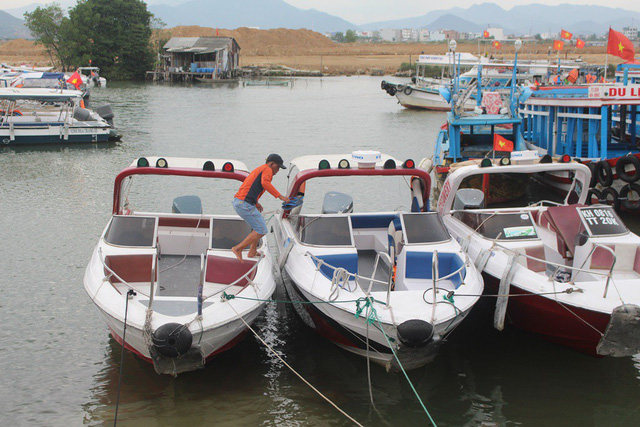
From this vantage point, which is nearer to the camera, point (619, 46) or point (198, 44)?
point (619, 46)

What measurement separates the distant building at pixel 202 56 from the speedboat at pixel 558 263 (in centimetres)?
6276

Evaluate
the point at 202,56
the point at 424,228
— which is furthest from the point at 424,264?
the point at 202,56

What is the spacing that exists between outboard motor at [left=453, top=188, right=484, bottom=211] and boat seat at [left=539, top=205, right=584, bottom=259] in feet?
4.20

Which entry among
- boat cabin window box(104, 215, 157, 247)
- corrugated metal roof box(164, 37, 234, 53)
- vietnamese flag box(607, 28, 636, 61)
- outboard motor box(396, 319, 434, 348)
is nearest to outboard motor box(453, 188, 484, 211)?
outboard motor box(396, 319, 434, 348)

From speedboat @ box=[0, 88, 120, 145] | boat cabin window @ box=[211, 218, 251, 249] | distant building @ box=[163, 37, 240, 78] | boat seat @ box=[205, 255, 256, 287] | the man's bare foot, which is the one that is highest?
distant building @ box=[163, 37, 240, 78]

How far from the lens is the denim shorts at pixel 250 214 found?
30.4ft

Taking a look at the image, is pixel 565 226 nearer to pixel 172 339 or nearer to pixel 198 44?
pixel 172 339

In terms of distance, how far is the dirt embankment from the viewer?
304 feet

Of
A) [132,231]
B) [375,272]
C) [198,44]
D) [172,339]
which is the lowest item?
[172,339]

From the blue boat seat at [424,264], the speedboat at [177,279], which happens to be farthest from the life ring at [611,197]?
the speedboat at [177,279]

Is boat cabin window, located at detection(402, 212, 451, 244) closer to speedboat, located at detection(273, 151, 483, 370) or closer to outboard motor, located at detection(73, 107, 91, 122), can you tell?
speedboat, located at detection(273, 151, 483, 370)

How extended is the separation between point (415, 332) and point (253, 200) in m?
3.16

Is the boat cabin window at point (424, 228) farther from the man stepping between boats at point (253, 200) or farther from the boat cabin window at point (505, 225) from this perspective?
the man stepping between boats at point (253, 200)

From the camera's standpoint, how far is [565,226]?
10.1 meters
